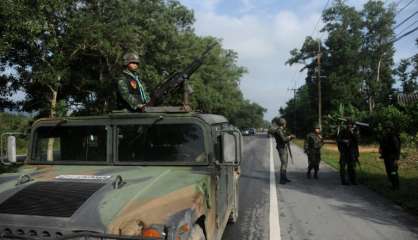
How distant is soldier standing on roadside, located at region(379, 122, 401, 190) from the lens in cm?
1066

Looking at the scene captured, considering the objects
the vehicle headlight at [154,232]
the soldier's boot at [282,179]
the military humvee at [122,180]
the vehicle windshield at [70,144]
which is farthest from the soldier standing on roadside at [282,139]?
the vehicle headlight at [154,232]

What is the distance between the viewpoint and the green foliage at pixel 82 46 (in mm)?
13797

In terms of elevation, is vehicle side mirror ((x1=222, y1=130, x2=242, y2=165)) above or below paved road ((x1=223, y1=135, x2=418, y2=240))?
above

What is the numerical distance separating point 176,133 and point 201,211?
107 centimetres

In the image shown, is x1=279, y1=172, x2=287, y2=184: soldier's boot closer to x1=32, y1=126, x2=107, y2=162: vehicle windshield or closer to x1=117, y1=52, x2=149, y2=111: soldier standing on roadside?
x1=117, y1=52, x2=149, y2=111: soldier standing on roadside

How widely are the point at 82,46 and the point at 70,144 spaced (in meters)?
14.2

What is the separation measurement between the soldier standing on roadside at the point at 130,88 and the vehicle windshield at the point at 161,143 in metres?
0.74

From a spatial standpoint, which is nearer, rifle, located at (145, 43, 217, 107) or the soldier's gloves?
the soldier's gloves

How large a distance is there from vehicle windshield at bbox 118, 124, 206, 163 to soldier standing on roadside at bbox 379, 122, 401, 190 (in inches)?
290

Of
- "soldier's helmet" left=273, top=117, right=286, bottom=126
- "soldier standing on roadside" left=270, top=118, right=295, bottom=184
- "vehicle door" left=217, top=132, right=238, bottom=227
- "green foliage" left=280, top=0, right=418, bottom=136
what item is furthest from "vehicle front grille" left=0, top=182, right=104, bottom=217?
"green foliage" left=280, top=0, right=418, bottom=136

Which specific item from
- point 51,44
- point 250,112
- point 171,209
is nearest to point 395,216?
point 171,209

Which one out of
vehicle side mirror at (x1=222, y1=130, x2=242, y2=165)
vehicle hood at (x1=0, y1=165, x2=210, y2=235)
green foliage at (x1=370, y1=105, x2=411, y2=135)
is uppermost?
green foliage at (x1=370, y1=105, x2=411, y2=135)

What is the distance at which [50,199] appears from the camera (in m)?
3.65

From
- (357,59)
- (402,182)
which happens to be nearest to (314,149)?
(402,182)
